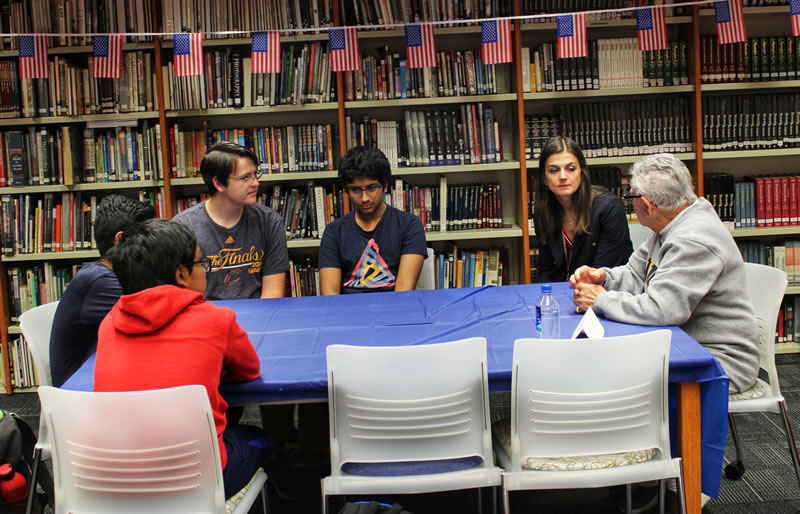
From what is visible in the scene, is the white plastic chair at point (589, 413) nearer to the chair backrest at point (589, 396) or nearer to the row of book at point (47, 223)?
the chair backrest at point (589, 396)

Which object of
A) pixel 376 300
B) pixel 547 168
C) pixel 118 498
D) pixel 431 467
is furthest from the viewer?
pixel 547 168

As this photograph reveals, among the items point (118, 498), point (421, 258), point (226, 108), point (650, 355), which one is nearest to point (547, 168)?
point (421, 258)

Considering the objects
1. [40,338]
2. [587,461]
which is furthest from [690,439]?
[40,338]

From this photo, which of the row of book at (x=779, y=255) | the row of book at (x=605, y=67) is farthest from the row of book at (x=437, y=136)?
the row of book at (x=779, y=255)

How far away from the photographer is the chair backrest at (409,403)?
2016 millimetres

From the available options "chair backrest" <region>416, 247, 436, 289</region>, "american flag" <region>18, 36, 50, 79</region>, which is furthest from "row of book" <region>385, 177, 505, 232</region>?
"american flag" <region>18, 36, 50, 79</region>

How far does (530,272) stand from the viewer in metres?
4.40

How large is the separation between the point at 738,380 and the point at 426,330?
107cm

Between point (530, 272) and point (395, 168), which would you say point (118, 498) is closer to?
point (395, 168)

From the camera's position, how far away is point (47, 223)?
4.29m

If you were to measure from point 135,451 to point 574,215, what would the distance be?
2.25 m

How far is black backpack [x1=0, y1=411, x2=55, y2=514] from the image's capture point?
2537 millimetres

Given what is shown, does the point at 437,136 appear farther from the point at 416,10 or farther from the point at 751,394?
the point at 751,394

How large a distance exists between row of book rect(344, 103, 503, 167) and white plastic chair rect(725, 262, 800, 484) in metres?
1.77
